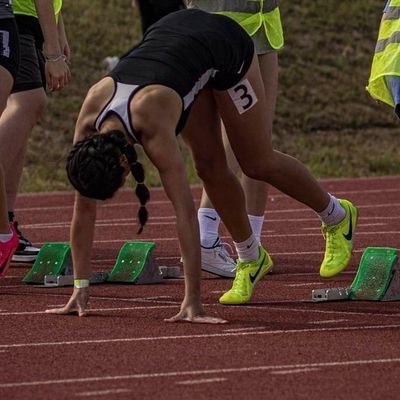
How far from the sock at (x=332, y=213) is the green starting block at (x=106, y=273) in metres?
1.05

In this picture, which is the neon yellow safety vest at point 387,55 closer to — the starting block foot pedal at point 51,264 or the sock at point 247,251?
the sock at point 247,251

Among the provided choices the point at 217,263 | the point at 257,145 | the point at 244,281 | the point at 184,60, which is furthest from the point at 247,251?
the point at 184,60

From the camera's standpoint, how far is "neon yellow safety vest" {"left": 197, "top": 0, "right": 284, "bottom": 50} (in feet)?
30.1

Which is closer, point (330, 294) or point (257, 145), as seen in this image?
point (257, 145)

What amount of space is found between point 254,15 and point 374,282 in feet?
6.24

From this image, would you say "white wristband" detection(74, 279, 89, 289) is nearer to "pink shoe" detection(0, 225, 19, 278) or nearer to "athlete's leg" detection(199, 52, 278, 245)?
"pink shoe" detection(0, 225, 19, 278)

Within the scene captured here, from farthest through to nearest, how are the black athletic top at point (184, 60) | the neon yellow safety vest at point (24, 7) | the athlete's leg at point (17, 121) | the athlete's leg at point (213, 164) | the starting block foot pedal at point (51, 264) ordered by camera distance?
the neon yellow safety vest at point (24, 7) < the athlete's leg at point (17, 121) < the starting block foot pedal at point (51, 264) < the athlete's leg at point (213, 164) < the black athletic top at point (184, 60)

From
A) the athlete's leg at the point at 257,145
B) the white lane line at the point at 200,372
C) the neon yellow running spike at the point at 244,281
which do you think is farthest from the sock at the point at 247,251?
the white lane line at the point at 200,372

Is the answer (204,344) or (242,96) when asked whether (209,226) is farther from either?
(204,344)

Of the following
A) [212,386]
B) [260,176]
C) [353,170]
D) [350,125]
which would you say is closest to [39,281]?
[260,176]

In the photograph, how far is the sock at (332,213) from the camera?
8.70m

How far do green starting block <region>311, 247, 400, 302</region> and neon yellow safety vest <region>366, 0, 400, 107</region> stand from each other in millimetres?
820

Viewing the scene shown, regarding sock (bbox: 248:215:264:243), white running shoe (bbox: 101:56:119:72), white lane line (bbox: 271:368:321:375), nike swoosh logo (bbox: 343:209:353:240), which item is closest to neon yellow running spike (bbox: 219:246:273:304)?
nike swoosh logo (bbox: 343:209:353:240)

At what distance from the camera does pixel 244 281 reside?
8.28 m
